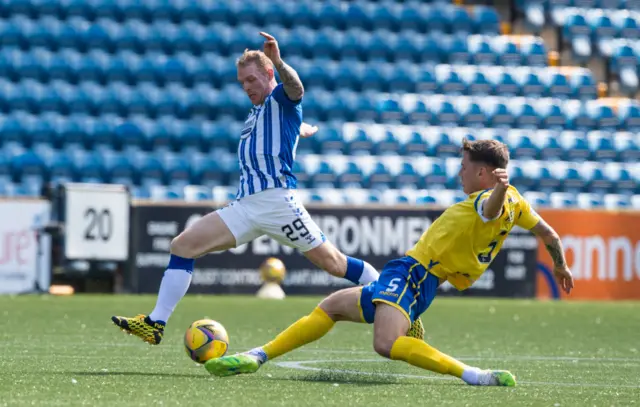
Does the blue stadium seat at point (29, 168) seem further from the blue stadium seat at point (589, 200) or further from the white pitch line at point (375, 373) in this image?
the white pitch line at point (375, 373)

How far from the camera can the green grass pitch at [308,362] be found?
473cm

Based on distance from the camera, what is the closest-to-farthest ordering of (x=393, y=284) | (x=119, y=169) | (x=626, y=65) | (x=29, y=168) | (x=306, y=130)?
(x=393, y=284) < (x=306, y=130) < (x=29, y=168) < (x=119, y=169) < (x=626, y=65)

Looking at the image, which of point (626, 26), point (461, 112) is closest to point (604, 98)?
point (626, 26)

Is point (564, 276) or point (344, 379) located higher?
point (564, 276)

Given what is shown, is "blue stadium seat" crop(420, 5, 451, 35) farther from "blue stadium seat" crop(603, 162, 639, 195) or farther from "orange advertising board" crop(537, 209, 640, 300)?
"orange advertising board" crop(537, 209, 640, 300)

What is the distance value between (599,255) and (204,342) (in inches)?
448

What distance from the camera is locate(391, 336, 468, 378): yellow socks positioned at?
529 cm

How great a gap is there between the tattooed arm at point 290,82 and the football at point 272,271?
28.0ft

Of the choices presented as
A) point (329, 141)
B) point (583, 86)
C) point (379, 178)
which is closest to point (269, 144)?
point (379, 178)

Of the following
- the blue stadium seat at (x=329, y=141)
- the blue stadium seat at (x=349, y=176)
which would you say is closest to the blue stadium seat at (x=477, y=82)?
the blue stadium seat at (x=329, y=141)

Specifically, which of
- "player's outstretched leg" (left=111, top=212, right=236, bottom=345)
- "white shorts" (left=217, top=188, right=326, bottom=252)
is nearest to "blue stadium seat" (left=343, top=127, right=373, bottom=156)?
"white shorts" (left=217, top=188, right=326, bottom=252)

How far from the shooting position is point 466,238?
5.55 metres

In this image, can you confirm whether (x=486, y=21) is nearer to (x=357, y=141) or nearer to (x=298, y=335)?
(x=357, y=141)

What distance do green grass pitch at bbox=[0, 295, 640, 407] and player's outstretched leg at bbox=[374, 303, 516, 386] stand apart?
76 millimetres
